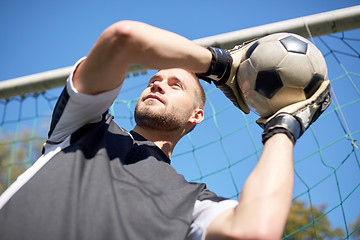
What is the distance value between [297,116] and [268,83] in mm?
256

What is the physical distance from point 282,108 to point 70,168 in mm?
946

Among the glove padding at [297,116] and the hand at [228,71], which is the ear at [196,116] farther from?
the glove padding at [297,116]

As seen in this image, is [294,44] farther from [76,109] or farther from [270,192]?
[76,109]

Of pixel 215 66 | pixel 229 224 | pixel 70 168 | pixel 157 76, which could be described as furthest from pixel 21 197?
pixel 157 76

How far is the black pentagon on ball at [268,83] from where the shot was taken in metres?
1.67

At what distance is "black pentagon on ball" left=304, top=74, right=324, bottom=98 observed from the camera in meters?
1.64

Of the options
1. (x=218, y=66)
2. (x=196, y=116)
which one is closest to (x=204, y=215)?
(x=218, y=66)

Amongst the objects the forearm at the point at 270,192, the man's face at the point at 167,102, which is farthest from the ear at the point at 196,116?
the forearm at the point at 270,192

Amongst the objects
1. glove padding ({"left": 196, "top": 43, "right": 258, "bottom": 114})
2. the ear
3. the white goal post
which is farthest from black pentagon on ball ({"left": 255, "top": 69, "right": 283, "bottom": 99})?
the white goal post

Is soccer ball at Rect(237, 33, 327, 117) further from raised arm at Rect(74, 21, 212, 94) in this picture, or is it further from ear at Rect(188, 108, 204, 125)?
ear at Rect(188, 108, 204, 125)

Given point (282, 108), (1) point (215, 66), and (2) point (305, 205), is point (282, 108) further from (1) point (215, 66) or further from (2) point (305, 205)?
(2) point (305, 205)

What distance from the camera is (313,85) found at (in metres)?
1.66

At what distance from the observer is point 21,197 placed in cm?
137

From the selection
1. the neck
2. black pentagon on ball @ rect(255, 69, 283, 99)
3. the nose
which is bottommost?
the neck
